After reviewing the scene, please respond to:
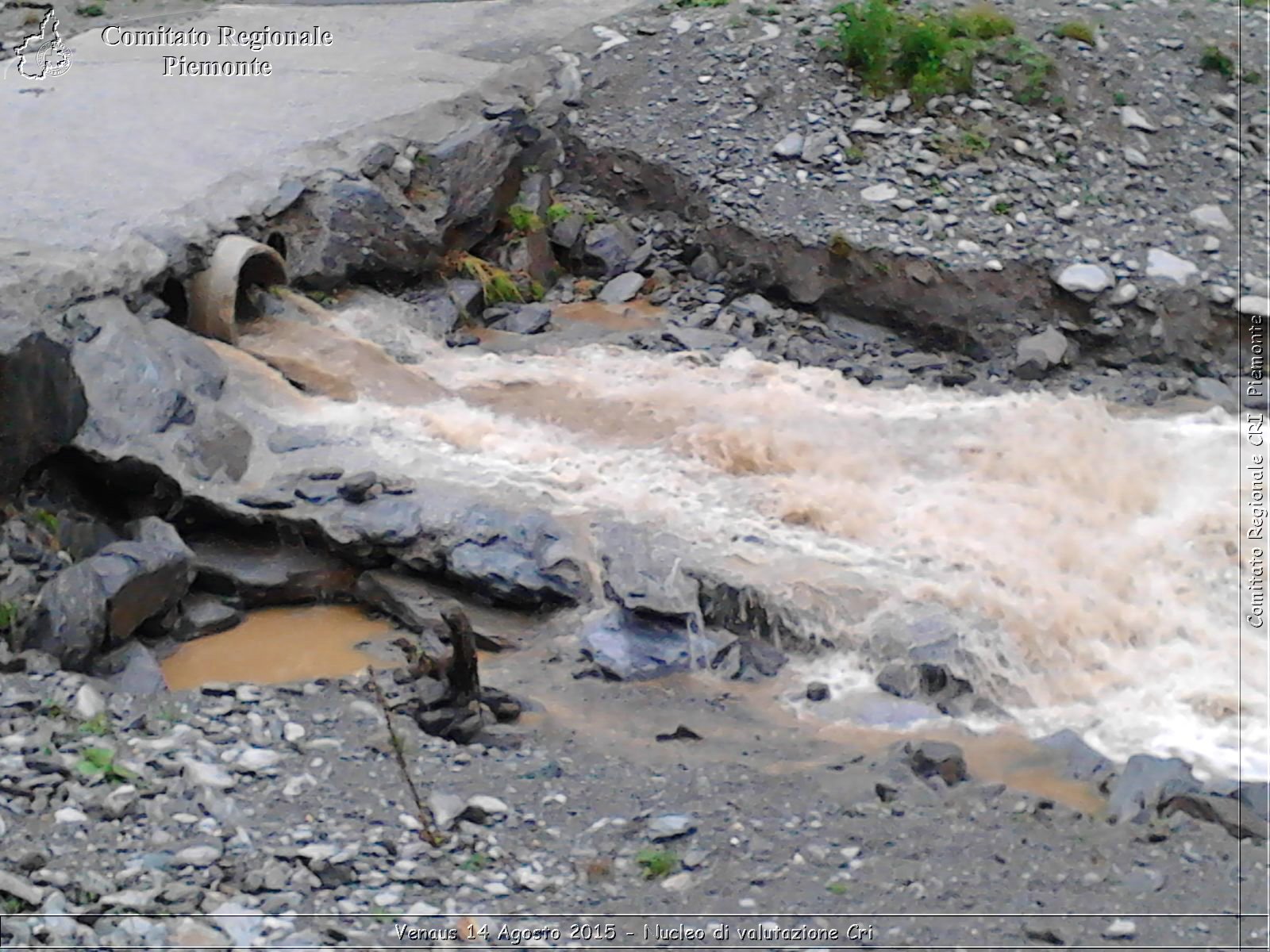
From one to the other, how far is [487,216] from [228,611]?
4.34 meters

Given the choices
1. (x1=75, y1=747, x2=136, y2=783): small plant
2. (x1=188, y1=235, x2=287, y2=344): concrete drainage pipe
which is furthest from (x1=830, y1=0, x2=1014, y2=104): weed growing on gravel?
(x1=75, y1=747, x2=136, y2=783): small plant

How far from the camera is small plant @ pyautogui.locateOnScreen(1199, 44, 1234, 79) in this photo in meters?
10.1

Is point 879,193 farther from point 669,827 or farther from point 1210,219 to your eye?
point 669,827

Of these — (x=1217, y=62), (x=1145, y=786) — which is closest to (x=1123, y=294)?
(x=1217, y=62)

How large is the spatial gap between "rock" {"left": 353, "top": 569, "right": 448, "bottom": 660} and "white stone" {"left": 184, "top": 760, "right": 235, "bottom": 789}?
5.22ft

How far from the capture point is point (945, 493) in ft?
23.5

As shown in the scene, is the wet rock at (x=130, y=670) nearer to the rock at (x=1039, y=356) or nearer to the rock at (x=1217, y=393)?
the rock at (x=1039, y=356)

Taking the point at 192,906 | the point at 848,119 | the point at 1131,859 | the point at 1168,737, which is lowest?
the point at 1168,737

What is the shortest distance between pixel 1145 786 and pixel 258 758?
3.19 m

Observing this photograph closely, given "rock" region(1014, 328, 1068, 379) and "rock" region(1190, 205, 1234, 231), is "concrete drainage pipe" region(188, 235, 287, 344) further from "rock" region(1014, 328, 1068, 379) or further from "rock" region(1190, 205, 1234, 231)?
"rock" region(1190, 205, 1234, 231)

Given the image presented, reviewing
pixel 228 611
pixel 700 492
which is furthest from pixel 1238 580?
pixel 228 611

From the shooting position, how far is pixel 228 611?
20.7 feet

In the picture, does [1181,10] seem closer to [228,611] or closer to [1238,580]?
[1238,580]

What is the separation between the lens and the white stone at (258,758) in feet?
15.3
